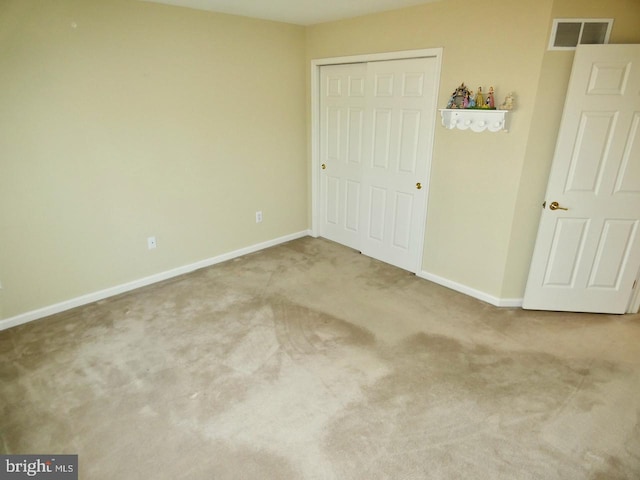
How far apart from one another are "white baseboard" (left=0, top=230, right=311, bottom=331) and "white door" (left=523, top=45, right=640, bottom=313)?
115 inches

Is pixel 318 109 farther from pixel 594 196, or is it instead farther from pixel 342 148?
pixel 594 196

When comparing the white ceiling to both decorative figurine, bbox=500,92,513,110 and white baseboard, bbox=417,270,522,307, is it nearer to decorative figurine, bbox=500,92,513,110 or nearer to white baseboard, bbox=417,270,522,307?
decorative figurine, bbox=500,92,513,110

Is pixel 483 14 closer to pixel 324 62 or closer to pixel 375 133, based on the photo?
pixel 375 133

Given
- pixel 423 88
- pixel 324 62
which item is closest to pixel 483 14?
pixel 423 88

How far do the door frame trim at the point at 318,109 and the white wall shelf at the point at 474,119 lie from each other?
0.61 ft

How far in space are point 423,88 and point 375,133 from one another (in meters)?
0.67

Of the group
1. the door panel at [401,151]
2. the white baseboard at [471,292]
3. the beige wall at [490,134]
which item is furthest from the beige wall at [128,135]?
the white baseboard at [471,292]

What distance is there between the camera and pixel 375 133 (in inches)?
153

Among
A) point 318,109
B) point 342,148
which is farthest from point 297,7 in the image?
point 342,148

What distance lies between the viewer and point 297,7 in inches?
130

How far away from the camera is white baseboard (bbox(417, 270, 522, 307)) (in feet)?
10.8

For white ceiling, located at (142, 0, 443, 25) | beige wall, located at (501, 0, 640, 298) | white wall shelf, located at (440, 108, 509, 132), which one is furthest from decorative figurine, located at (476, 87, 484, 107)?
white ceiling, located at (142, 0, 443, 25)

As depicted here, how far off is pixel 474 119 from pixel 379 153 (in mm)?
1092

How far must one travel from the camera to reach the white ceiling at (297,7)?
3.14 m
